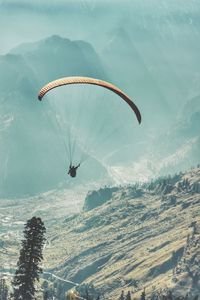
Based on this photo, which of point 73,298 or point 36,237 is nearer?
point 36,237

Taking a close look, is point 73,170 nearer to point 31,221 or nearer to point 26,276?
point 31,221

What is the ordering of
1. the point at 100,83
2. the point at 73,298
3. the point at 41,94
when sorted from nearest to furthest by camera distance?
1. the point at 41,94
2. the point at 100,83
3. the point at 73,298

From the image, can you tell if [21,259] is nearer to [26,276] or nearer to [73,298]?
[26,276]

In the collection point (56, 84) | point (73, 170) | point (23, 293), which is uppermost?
point (56, 84)

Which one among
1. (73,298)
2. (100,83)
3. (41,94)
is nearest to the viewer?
(41,94)

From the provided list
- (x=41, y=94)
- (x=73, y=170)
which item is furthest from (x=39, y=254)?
(x=41, y=94)

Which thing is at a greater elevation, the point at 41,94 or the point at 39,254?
the point at 41,94
